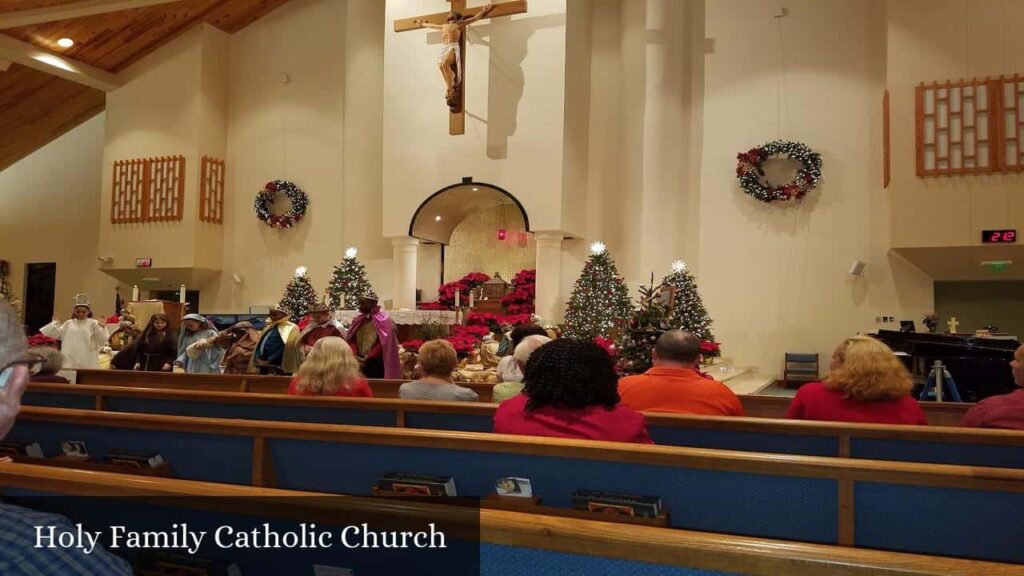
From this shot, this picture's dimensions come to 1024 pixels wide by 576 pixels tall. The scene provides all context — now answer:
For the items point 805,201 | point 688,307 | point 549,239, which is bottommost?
point 688,307

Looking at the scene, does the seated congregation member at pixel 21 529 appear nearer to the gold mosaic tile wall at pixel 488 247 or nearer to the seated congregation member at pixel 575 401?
the seated congregation member at pixel 575 401

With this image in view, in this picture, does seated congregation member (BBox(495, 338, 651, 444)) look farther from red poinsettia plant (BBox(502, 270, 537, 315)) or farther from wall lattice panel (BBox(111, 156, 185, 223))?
wall lattice panel (BBox(111, 156, 185, 223))

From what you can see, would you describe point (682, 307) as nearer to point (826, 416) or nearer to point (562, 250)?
point (562, 250)

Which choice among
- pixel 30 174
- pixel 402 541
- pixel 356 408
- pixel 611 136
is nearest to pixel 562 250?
pixel 611 136

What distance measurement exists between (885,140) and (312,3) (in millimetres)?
9437

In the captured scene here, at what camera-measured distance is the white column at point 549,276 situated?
10.6 meters

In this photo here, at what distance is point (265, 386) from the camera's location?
477cm

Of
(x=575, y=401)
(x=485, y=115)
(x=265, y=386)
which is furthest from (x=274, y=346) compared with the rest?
(x=485, y=115)

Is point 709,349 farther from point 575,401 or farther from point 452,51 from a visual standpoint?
point 575,401

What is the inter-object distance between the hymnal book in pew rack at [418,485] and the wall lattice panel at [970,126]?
28.1 feet

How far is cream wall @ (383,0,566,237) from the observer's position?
10602 millimetres

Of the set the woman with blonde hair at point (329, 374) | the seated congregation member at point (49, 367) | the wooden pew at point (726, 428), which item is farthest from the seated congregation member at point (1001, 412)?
the seated congregation member at point (49, 367)

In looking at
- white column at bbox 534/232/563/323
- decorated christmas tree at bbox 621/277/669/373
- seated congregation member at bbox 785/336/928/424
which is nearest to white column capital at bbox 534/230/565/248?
white column at bbox 534/232/563/323

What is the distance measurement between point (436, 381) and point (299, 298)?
25.5ft
